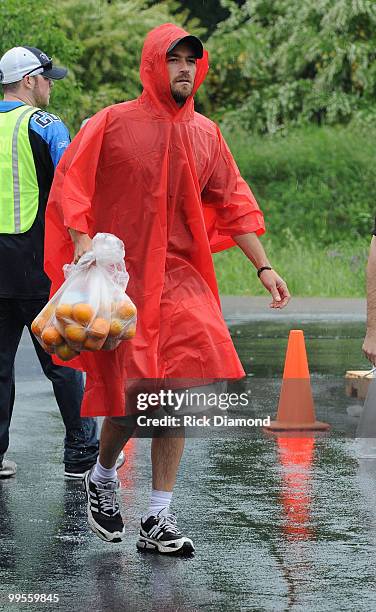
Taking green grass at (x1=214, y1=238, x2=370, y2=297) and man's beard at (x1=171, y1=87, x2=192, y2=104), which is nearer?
man's beard at (x1=171, y1=87, x2=192, y2=104)

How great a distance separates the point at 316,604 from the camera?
16.9ft

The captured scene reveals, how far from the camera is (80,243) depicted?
5.88 metres

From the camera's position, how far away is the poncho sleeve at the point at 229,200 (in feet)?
20.5

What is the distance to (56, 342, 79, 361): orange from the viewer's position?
5.81 metres

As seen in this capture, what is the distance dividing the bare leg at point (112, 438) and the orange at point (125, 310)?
19.5 inches

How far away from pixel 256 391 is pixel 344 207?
1589 cm

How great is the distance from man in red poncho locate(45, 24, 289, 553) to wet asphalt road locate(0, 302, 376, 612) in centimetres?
26

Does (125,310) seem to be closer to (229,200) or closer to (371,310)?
(229,200)

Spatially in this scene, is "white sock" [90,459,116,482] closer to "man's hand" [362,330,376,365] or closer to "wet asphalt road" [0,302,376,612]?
"wet asphalt road" [0,302,376,612]

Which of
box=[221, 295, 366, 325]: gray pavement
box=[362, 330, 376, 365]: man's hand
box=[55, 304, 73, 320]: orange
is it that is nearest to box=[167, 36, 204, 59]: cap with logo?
box=[55, 304, 73, 320]: orange

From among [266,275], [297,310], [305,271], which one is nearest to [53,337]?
[266,275]

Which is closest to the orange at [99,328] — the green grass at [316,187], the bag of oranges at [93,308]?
the bag of oranges at [93,308]

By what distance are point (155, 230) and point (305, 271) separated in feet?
45.5

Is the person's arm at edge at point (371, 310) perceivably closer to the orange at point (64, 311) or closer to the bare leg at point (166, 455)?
the bare leg at point (166, 455)
